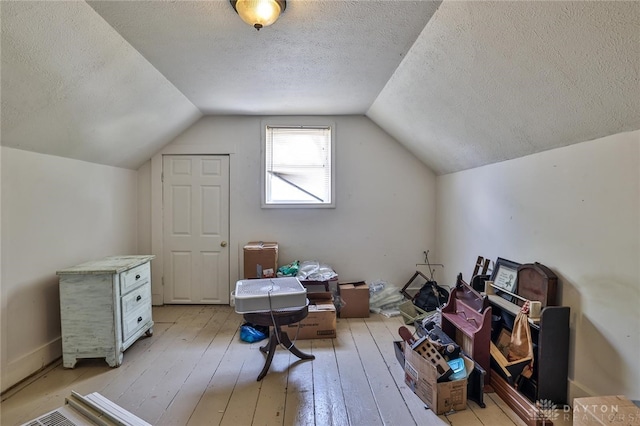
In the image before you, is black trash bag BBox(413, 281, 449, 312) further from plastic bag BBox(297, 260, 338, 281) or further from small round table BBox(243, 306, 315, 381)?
small round table BBox(243, 306, 315, 381)

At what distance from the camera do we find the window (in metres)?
3.84

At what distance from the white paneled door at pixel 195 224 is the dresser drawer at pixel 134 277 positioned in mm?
879

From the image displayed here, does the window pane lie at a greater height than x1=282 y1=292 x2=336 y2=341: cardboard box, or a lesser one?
greater

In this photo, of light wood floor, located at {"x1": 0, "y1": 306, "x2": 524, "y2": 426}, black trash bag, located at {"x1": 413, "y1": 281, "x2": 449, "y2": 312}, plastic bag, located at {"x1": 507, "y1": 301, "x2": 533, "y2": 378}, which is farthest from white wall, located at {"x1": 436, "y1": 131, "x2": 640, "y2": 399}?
black trash bag, located at {"x1": 413, "y1": 281, "x2": 449, "y2": 312}

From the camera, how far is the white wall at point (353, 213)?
3781 mm

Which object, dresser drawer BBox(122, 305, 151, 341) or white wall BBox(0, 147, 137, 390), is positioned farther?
dresser drawer BBox(122, 305, 151, 341)

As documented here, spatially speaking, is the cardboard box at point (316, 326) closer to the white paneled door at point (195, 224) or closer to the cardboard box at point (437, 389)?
the cardboard box at point (437, 389)

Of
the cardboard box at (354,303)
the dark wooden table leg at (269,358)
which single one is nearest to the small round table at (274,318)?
the dark wooden table leg at (269,358)

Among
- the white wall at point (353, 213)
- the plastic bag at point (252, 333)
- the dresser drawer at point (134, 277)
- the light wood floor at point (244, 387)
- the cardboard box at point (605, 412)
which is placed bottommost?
the light wood floor at point (244, 387)

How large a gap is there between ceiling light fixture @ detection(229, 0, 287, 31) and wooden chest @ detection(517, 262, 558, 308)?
230 cm

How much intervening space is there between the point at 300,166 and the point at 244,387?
2550 millimetres

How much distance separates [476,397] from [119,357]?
2680 millimetres

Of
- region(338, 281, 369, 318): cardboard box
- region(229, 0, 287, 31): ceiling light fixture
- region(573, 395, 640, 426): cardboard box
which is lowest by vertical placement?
region(338, 281, 369, 318): cardboard box

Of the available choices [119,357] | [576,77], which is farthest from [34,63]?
[576,77]
